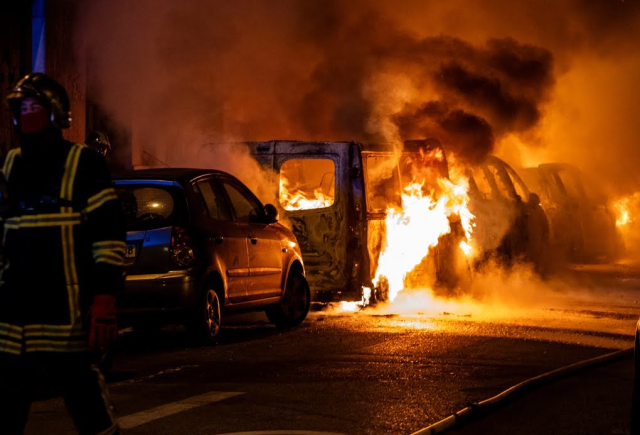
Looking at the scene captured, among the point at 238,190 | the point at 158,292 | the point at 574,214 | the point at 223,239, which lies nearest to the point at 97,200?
the point at 158,292

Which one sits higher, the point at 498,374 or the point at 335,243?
the point at 335,243

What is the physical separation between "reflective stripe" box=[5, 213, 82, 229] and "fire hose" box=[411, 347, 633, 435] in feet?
8.23

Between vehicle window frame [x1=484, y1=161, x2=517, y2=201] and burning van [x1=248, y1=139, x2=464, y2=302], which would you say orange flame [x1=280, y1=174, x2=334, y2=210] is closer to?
burning van [x1=248, y1=139, x2=464, y2=302]

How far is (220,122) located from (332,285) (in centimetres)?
420

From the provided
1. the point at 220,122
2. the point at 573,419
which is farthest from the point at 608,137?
the point at 573,419

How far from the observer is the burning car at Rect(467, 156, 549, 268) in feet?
50.2

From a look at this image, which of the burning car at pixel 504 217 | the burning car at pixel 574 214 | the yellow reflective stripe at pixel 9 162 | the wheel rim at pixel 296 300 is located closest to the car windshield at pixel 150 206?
the wheel rim at pixel 296 300

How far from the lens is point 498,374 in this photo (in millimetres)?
7984

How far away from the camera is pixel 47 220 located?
4.02 m

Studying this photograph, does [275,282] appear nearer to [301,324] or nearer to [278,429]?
[301,324]

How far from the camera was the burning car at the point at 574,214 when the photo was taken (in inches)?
788

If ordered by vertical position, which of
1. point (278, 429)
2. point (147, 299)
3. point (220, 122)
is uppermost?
point (220, 122)

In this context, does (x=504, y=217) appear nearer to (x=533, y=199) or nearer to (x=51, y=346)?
(x=533, y=199)

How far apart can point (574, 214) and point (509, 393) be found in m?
14.1
